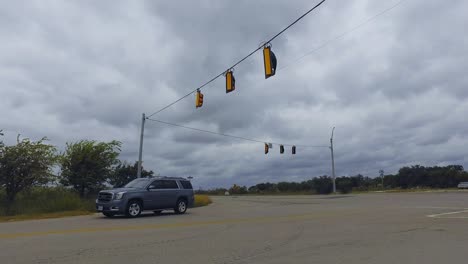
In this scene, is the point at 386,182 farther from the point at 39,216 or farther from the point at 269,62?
the point at 269,62

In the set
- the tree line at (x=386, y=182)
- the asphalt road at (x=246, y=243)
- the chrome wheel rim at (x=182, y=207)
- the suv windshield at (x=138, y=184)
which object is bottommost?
the asphalt road at (x=246, y=243)

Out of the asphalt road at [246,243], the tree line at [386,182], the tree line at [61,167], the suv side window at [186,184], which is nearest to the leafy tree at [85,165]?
the tree line at [61,167]

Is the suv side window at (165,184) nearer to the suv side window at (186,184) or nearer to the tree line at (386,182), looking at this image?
the suv side window at (186,184)

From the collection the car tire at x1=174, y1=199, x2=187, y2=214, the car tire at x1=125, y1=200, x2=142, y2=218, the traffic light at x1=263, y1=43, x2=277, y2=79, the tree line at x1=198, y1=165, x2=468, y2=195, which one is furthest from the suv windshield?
the tree line at x1=198, y1=165, x2=468, y2=195

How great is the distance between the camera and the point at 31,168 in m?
26.9

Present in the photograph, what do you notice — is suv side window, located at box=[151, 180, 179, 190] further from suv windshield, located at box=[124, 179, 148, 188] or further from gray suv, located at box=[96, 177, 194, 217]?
suv windshield, located at box=[124, 179, 148, 188]

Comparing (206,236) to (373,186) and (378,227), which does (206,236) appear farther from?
(373,186)

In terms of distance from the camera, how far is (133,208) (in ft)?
70.2

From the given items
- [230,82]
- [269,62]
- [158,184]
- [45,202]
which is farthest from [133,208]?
[269,62]

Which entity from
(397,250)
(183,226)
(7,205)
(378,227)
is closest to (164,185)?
(183,226)

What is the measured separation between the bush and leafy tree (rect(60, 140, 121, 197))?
2.37 m

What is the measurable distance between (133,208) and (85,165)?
11805 mm

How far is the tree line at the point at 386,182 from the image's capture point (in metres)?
85.7

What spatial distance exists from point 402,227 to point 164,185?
11683 millimetres
